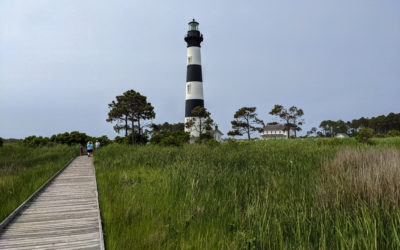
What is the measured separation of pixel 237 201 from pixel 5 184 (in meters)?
6.91

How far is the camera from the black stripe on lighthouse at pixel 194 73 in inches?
1228


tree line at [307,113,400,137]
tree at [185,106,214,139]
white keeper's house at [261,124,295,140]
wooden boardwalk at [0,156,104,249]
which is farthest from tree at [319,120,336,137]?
wooden boardwalk at [0,156,104,249]

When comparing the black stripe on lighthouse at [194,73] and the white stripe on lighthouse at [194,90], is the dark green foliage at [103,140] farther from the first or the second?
the black stripe on lighthouse at [194,73]

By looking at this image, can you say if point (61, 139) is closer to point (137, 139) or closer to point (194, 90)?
point (137, 139)

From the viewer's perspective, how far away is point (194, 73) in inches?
1229

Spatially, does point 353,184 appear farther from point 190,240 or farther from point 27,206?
point 27,206

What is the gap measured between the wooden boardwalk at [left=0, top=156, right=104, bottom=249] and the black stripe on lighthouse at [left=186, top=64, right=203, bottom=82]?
1018 inches

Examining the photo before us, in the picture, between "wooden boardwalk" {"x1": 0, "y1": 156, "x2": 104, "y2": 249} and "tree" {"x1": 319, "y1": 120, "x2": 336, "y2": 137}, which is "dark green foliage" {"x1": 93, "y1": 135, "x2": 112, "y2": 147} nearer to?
"wooden boardwalk" {"x1": 0, "y1": 156, "x2": 104, "y2": 249}

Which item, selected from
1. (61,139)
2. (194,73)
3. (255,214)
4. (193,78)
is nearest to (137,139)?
(61,139)

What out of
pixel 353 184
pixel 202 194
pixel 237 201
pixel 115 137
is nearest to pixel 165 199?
pixel 202 194

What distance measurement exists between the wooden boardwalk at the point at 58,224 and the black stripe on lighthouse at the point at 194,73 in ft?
84.8

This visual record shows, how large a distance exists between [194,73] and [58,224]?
28317 millimetres

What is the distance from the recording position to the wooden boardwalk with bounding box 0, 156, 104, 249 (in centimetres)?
367

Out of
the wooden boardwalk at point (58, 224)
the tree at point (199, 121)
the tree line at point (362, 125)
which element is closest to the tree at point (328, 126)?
the tree line at point (362, 125)
